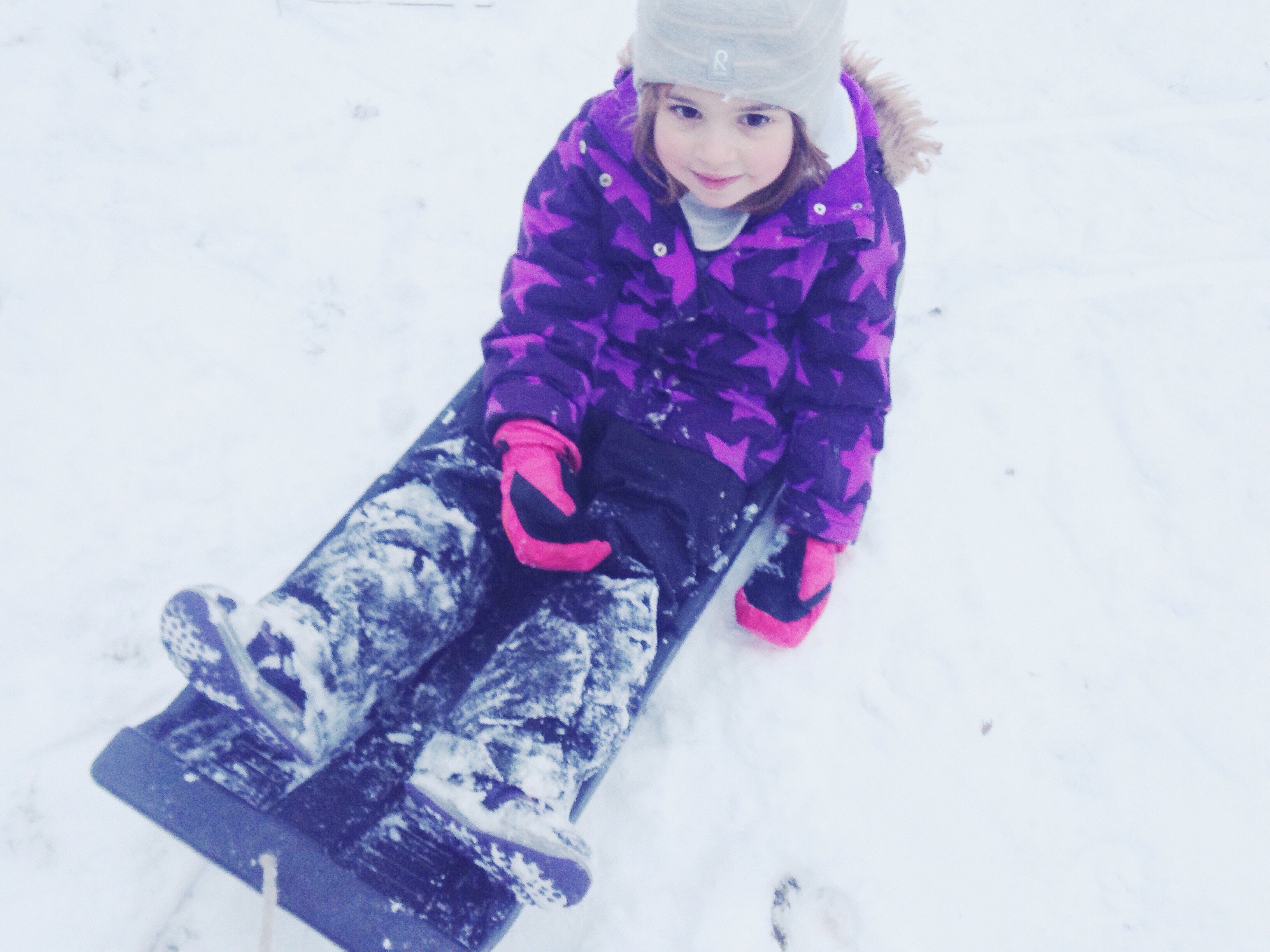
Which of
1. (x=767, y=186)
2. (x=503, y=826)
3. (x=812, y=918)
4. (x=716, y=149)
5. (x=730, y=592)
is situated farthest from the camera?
(x=730, y=592)

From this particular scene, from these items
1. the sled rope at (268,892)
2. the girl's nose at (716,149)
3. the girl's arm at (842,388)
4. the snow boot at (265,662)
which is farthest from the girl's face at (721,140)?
the sled rope at (268,892)

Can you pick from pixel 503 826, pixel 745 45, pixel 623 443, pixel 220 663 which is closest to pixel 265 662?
pixel 220 663

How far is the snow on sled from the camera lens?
1.12m

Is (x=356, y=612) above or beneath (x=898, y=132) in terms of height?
beneath

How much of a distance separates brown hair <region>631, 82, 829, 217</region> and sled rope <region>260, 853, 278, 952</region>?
1.21 m

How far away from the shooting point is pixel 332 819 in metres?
1.23

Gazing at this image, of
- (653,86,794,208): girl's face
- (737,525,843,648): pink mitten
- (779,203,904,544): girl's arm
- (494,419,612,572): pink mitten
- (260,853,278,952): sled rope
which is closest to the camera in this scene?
(260,853,278,952): sled rope

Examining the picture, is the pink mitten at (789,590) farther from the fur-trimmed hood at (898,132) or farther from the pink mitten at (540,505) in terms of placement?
the fur-trimmed hood at (898,132)

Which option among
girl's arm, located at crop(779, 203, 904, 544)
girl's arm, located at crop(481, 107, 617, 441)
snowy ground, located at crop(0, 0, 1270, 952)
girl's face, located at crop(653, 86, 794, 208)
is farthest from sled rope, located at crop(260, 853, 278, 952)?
girl's face, located at crop(653, 86, 794, 208)

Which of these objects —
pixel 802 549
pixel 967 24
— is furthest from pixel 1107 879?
pixel 967 24

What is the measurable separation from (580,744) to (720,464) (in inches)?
23.7

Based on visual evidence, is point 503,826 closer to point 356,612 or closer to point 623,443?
point 356,612

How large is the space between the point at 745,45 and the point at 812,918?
1.45 m

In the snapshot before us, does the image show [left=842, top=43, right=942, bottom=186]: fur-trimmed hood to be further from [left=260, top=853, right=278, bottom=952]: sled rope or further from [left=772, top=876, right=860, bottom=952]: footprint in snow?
[left=260, top=853, right=278, bottom=952]: sled rope
